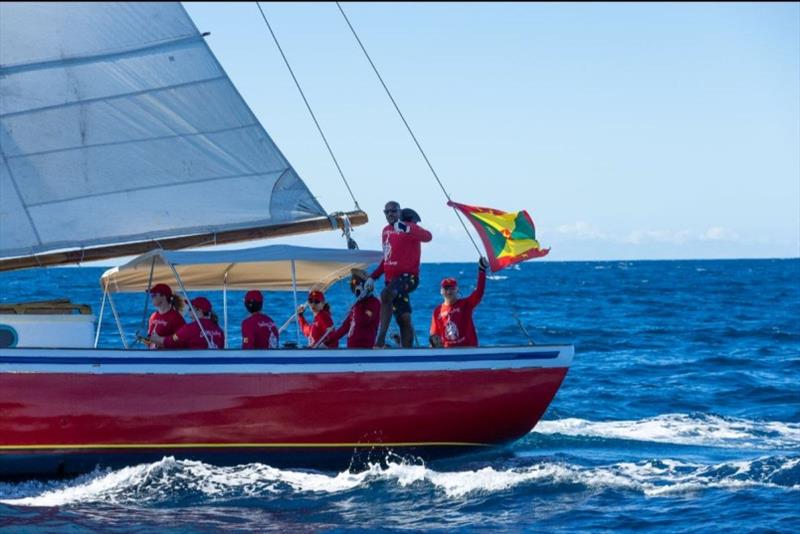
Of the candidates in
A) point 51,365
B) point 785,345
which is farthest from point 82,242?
point 785,345

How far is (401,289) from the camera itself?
13828mm

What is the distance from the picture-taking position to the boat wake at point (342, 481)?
12.6 metres

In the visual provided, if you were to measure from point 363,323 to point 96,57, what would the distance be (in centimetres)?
410

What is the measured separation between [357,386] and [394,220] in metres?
1.97

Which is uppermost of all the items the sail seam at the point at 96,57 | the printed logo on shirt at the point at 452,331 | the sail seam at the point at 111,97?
the sail seam at the point at 96,57

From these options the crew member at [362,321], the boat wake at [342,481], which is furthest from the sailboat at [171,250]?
the crew member at [362,321]

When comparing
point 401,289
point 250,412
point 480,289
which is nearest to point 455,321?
point 480,289

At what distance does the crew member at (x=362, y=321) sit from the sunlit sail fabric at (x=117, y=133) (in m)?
1.33

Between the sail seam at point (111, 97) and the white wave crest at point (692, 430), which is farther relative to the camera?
the white wave crest at point (692, 430)

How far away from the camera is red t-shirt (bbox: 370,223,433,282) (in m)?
13.9

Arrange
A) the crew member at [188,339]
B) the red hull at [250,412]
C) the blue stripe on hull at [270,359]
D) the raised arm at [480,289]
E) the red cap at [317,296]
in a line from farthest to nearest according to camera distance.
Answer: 1. the red cap at [317,296]
2. the raised arm at [480,289]
3. the crew member at [188,339]
4. the red hull at [250,412]
5. the blue stripe on hull at [270,359]

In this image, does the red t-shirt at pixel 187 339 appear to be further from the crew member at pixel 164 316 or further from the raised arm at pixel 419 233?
the raised arm at pixel 419 233

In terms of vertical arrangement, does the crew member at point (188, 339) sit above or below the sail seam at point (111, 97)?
below

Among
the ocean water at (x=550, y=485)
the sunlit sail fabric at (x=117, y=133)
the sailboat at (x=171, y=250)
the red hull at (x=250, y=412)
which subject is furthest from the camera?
the sunlit sail fabric at (x=117, y=133)
